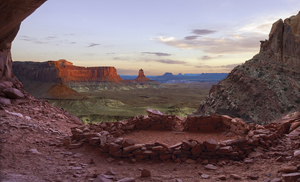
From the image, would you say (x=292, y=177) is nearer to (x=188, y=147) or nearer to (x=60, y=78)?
(x=188, y=147)

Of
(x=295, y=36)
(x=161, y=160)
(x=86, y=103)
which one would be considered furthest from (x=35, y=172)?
(x=86, y=103)

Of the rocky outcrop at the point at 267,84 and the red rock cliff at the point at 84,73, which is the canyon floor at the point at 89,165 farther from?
the red rock cliff at the point at 84,73

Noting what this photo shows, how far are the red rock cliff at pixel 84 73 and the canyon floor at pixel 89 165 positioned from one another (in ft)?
457

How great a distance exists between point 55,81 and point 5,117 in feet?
285

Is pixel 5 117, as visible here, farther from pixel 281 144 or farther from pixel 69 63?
pixel 69 63

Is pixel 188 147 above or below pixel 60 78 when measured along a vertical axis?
below

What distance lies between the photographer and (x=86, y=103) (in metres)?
69.1

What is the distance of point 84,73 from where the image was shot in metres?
166

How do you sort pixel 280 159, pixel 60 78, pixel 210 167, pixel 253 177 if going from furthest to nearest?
1. pixel 60 78
2. pixel 210 167
3. pixel 280 159
4. pixel 253 177

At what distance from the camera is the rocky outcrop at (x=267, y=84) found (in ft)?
112

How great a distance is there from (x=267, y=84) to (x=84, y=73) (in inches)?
5967

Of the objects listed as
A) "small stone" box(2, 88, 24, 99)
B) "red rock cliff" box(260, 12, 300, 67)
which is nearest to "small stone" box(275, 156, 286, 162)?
"small stone" box(2, 88, 24, 99)

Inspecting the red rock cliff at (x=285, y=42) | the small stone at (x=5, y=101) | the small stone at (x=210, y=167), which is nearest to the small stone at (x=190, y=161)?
the small stone at (x=210, y=167)

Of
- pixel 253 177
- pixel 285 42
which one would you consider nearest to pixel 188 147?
pixel 253 177
